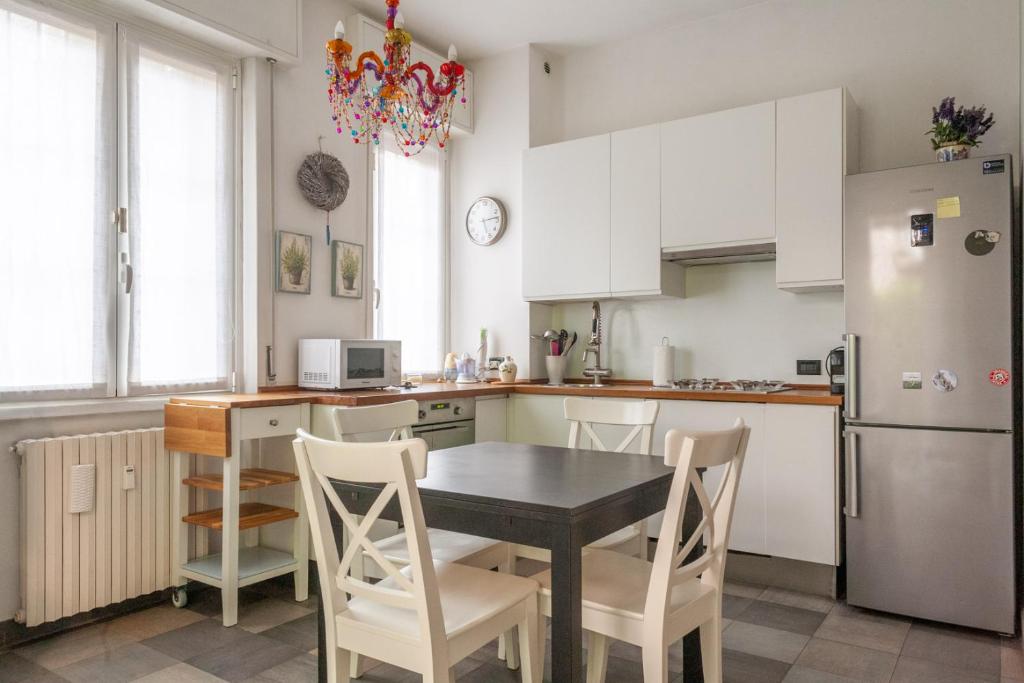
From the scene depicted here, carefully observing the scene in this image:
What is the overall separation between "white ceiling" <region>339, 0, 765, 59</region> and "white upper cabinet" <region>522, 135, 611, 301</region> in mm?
723

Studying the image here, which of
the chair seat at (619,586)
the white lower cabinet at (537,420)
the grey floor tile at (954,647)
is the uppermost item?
the white lower cabinet at (537,420)

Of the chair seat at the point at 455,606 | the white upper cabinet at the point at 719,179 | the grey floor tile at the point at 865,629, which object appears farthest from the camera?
the white upper cabinet at the point at 719,179

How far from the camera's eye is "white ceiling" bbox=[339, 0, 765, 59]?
3.96 metres

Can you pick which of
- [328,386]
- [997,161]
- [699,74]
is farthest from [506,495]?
[699,74]

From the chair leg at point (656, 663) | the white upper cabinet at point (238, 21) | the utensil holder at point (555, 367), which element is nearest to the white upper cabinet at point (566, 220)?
the utensil holder at point (555, 367)

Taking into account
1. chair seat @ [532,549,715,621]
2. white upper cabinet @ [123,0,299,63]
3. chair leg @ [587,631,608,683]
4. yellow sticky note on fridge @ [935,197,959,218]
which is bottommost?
chair leg @ [587,631,608,683]

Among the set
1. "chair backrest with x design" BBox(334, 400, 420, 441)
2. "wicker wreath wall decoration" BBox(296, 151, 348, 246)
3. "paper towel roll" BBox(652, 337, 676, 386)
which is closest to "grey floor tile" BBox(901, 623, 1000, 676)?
"paper towel roll" BBox(652, 337, 676, 386)

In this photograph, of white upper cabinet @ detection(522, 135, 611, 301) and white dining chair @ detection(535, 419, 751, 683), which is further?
white upper cabinet @ detection(522, 135, 611, 301)

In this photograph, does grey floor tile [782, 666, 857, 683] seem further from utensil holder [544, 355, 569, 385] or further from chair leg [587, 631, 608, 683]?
utensil holder [544, 355, 569, 385]

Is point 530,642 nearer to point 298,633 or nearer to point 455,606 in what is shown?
point 455,606

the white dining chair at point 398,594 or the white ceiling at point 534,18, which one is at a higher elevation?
the white ceiling at point 534,18

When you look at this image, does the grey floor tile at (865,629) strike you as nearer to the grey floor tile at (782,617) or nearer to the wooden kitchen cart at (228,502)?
the grey floor tile at (782,617)

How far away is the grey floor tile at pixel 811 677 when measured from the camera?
238 centimetres

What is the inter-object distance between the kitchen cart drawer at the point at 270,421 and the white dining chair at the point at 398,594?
1.27 m
